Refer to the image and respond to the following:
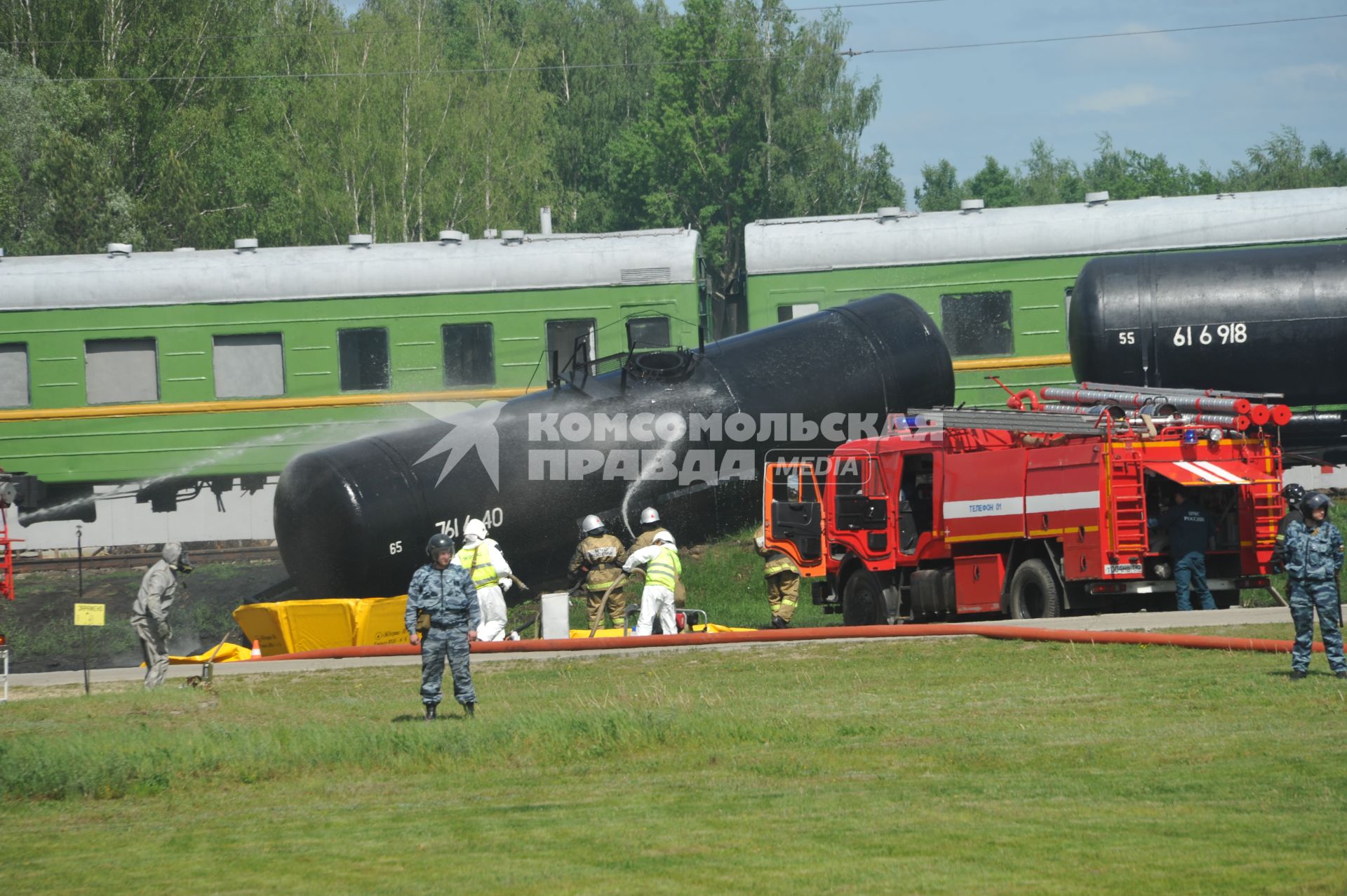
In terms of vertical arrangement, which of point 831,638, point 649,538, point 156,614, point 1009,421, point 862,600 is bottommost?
point 831,638

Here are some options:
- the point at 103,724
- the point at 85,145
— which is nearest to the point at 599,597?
the point at 103,724

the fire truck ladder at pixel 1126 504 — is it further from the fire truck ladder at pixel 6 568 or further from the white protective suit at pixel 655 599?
the fire truck ladder at pixel 6 568

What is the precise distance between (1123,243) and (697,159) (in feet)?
140

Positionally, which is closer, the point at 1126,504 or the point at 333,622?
the point at 1126,504

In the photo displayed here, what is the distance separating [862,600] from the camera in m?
19.2

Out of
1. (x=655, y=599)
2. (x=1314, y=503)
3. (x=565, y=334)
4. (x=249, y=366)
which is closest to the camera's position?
(x=1314, y=503)

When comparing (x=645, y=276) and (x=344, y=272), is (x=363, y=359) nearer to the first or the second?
(x=344, y=272)

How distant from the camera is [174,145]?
48.5m

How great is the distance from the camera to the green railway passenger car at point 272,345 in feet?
78.3

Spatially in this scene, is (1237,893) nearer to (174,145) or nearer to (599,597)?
(599,597)

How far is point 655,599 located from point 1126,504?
532 cm

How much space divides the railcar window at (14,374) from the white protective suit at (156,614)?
889 centimetres

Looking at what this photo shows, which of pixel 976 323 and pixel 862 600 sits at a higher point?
pixel 976 323

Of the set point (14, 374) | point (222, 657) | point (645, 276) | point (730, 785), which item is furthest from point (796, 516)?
point (14, 374)
